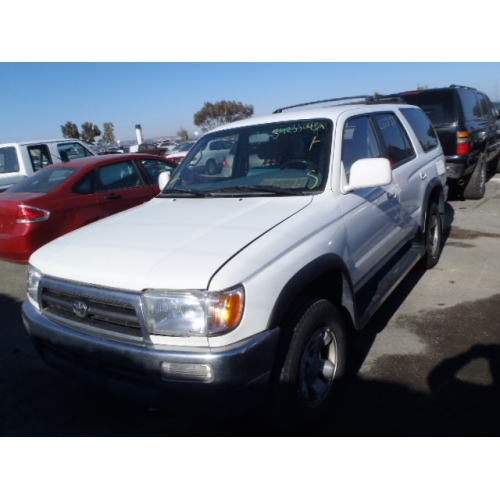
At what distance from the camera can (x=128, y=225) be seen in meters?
2.84

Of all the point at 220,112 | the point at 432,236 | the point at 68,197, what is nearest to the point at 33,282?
the point at 68,197

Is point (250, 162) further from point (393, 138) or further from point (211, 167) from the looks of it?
point (393, 138)

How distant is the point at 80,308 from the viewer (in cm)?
233

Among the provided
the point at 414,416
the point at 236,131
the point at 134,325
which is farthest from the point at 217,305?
the point at 236,131

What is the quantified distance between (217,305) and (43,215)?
13.9 ft

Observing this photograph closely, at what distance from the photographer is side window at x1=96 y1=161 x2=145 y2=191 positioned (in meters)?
6.11

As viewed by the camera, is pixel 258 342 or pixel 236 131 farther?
pixel 236 131

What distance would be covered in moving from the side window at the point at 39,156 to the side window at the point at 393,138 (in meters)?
7.96

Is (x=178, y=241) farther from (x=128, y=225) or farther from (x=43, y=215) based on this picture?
(x=43, y=215)

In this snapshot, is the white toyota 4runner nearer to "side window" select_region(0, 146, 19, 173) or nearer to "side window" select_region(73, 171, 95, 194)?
"side window" select_region(73, 171, 95, 194)

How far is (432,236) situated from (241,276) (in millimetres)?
3730

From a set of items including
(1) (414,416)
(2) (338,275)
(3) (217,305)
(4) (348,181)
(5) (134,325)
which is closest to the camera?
(3) (217,305)

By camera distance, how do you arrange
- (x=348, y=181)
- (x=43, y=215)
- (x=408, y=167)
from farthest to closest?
(x=43, y=215) < (x=408, y=167) < (x=348, y=181)

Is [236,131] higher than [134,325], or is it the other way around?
[236,131]
